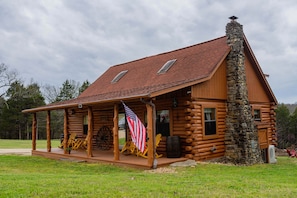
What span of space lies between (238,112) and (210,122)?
1365mm

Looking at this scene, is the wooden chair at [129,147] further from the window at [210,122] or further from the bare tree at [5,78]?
the bare tree at [5,78]

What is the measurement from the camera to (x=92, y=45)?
2664 centimetres

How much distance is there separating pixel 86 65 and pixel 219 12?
2802cm

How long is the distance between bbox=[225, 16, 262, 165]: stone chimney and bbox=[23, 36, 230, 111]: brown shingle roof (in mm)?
542

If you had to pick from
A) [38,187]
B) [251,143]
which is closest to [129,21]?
[251,143]

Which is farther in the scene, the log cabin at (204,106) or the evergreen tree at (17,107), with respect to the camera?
the evergreen tree at (17,107)

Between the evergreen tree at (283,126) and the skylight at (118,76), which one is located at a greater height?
the skylight at (118,76)

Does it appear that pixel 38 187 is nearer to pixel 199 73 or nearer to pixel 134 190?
pixel 134 190

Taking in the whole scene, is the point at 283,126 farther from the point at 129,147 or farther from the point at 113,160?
the point at 113,160

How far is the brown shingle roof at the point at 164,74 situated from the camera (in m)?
11.3

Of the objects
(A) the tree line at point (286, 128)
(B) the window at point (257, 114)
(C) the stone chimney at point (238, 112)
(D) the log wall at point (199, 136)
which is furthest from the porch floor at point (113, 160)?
(A) the tree line at point (286, 128)

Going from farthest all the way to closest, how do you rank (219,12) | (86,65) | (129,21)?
(86,65) < (129,21) < (219,12)

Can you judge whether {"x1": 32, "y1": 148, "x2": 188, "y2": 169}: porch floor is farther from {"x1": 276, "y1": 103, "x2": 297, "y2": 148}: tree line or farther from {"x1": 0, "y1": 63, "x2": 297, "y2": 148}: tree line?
{"x1": 276, "y1": 103, "x2": 297, "y2": 148}: tree line

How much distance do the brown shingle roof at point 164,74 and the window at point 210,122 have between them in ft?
5.12
